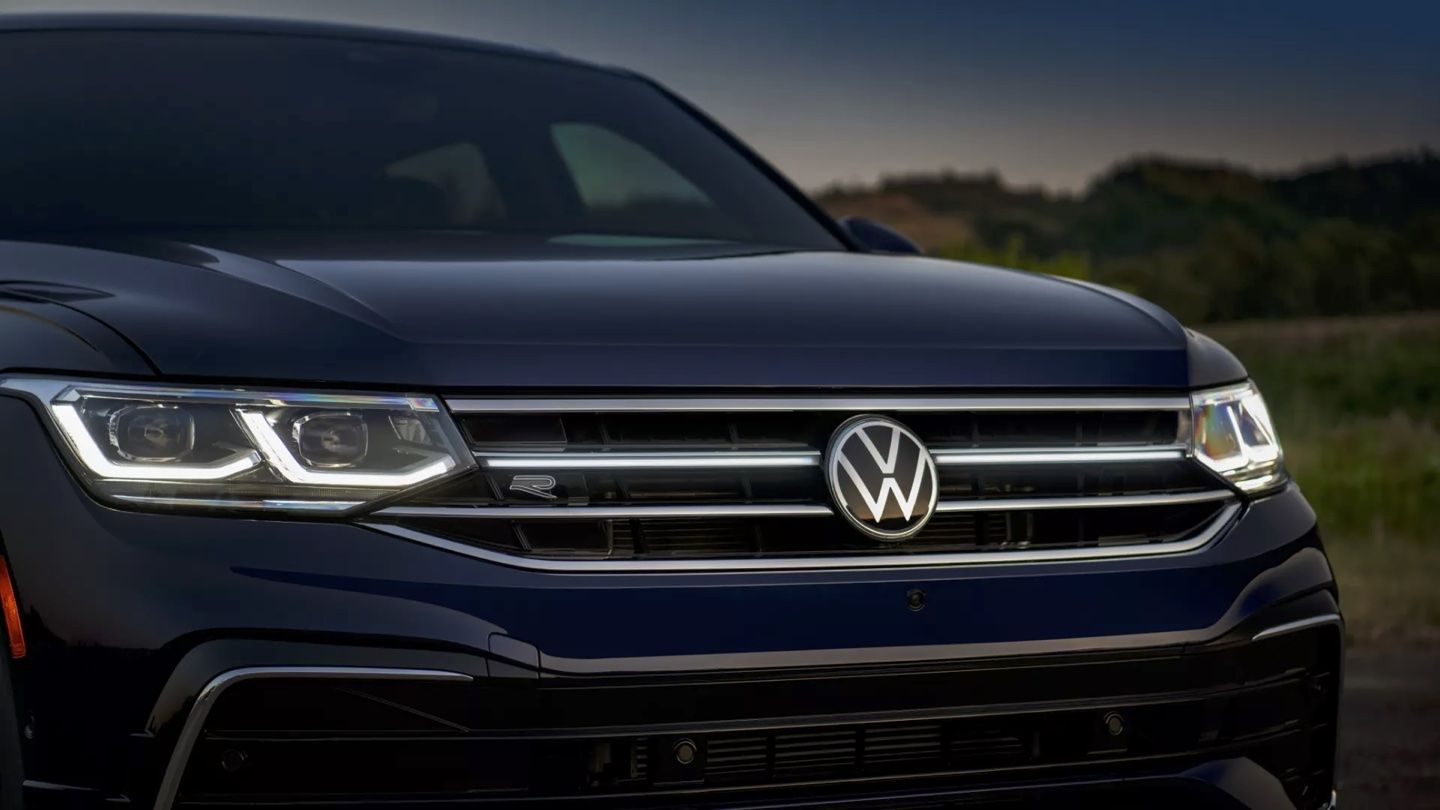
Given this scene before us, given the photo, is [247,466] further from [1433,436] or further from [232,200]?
[1433,436]

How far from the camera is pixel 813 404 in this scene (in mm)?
2699

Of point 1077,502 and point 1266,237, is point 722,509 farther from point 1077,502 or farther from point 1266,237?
point 1266,237

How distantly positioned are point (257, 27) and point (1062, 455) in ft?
7.92

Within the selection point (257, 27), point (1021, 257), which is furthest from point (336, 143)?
point (1021, 257)

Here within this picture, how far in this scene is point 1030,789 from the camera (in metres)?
2.73

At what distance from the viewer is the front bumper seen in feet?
7.88

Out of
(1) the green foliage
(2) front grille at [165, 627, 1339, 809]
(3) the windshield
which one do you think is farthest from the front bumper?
(1) the green foliage

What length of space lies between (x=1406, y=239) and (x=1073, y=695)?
51043mm

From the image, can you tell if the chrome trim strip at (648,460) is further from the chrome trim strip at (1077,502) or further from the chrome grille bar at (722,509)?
the chrome trim strip at (1077,502)

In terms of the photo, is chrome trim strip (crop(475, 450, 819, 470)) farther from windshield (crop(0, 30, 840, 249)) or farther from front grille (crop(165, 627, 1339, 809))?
windshield (crop(0, 30, 840, 249))

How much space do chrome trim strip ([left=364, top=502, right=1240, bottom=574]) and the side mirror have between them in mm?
1666

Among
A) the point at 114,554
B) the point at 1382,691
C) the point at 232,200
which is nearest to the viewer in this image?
the point at 114,554

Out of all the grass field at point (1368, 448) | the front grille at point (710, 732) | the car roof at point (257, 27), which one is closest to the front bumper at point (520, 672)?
the front grille at point (710, 732)

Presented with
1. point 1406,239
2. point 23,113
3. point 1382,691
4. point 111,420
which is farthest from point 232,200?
point 1406,239
